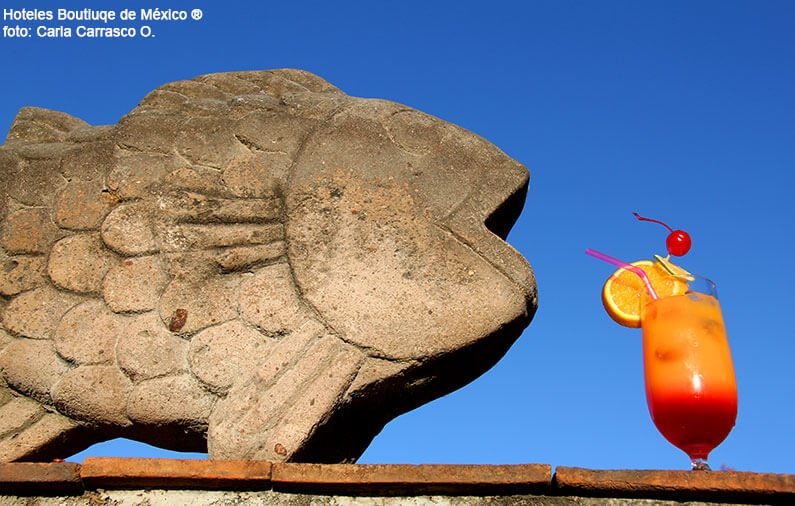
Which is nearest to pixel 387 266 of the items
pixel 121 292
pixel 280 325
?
pixel 280 325

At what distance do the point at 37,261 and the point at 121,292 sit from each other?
0.34m

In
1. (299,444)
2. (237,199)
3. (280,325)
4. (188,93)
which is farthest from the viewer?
(188,93)

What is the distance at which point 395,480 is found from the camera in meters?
2.54

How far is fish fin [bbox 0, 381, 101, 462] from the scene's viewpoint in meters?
2.91

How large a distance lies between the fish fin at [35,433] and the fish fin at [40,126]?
99 centimetres

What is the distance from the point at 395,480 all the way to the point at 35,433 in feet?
Answer: 3.64

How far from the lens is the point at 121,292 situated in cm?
301

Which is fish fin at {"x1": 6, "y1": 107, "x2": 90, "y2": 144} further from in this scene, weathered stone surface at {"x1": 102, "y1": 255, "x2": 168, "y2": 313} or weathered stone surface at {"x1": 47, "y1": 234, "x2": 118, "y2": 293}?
weathered stone surface at {"x1": 102, "y1": 255, "x2": 168, "y2": 313}

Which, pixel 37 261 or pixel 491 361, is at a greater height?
pixel 491 361

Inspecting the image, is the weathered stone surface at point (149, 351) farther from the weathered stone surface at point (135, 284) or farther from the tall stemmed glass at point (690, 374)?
the tall stemmed glass at point (690, 374)

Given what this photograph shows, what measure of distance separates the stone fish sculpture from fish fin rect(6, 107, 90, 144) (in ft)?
0.87

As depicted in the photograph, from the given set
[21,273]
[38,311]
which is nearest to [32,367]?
[38,311]

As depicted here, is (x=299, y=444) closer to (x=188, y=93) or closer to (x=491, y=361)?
(x=491, y=361)

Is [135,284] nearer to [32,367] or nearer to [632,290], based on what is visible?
[32,367]
